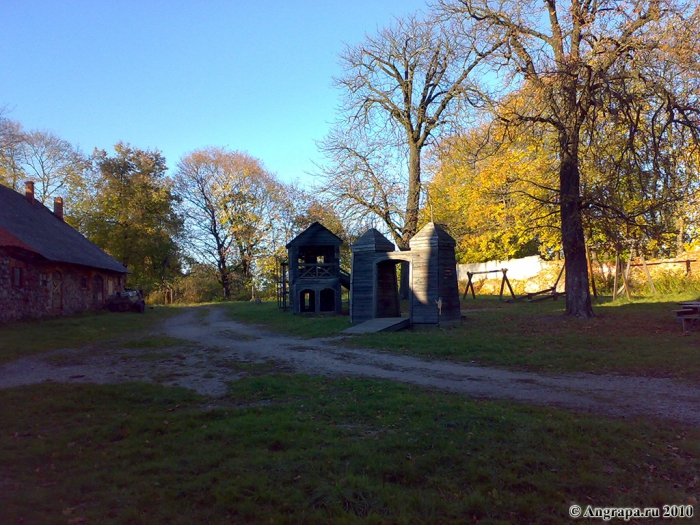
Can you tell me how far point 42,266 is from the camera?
24.7 metres

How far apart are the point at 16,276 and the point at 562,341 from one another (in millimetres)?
21884

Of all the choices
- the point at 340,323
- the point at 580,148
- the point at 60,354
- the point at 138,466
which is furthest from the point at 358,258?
the point at 138,466

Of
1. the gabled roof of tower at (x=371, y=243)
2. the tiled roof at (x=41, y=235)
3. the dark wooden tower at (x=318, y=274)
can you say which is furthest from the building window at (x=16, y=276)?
the gabled roof of tower at (x=371, y=243)

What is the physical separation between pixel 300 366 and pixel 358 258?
10192 mm

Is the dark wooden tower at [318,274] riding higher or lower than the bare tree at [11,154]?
lower

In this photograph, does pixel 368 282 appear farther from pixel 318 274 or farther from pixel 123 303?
pixel 123 303

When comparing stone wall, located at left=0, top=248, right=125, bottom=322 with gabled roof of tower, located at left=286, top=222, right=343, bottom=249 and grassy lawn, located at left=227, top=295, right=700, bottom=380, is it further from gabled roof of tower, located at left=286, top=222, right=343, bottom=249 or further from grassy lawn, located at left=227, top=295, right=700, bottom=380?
gabled roof of tower, located at left=286, top=222, right=343, bottom=249

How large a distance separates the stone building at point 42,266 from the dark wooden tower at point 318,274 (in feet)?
37.4

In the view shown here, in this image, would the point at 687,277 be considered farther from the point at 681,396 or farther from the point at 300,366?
the point at 300,366

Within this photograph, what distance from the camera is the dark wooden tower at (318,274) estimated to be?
28203 millimetres

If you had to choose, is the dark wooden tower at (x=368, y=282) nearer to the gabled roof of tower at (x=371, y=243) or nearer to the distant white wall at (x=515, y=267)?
the gabled roof of tower at (x=371, y=243)

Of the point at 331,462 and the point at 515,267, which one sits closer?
the point at 331,462

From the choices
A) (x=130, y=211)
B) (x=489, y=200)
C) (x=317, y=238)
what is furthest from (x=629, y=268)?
(x=130, y=211)

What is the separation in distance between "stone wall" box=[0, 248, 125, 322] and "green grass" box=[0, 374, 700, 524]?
16348mm
